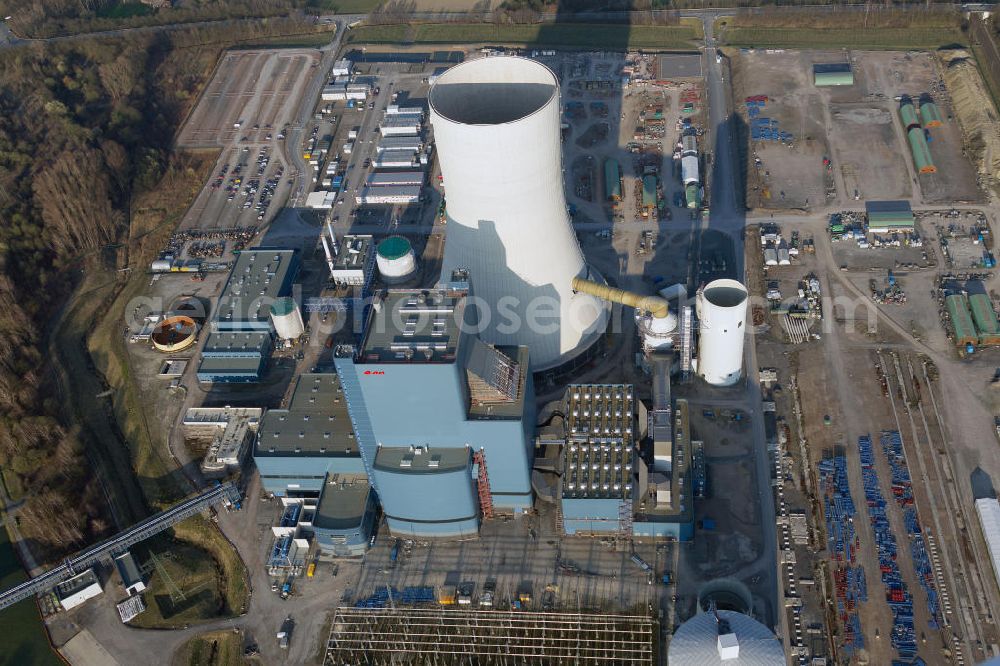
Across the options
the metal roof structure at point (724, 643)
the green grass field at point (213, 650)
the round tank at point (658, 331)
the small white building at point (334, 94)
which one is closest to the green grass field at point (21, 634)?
the green grass field at point (213, 650)

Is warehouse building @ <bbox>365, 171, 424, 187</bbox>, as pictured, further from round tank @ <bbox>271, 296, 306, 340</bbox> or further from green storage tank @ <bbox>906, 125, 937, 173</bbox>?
green storage tank @ <bbox>906, 125, 937, 173</bbox>

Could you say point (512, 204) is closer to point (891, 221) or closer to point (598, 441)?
point (598, 441)

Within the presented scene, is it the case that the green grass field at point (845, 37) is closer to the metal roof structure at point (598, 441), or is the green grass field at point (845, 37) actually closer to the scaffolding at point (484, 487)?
the metal roof structure at point (598, 441)

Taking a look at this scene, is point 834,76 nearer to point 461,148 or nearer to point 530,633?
point 461,148

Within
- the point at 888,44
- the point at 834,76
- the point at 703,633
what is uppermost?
the point at 888,44

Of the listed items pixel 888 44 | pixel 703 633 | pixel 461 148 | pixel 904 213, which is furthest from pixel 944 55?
pixel 703 633

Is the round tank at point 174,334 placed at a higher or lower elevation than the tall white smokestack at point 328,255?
lower
